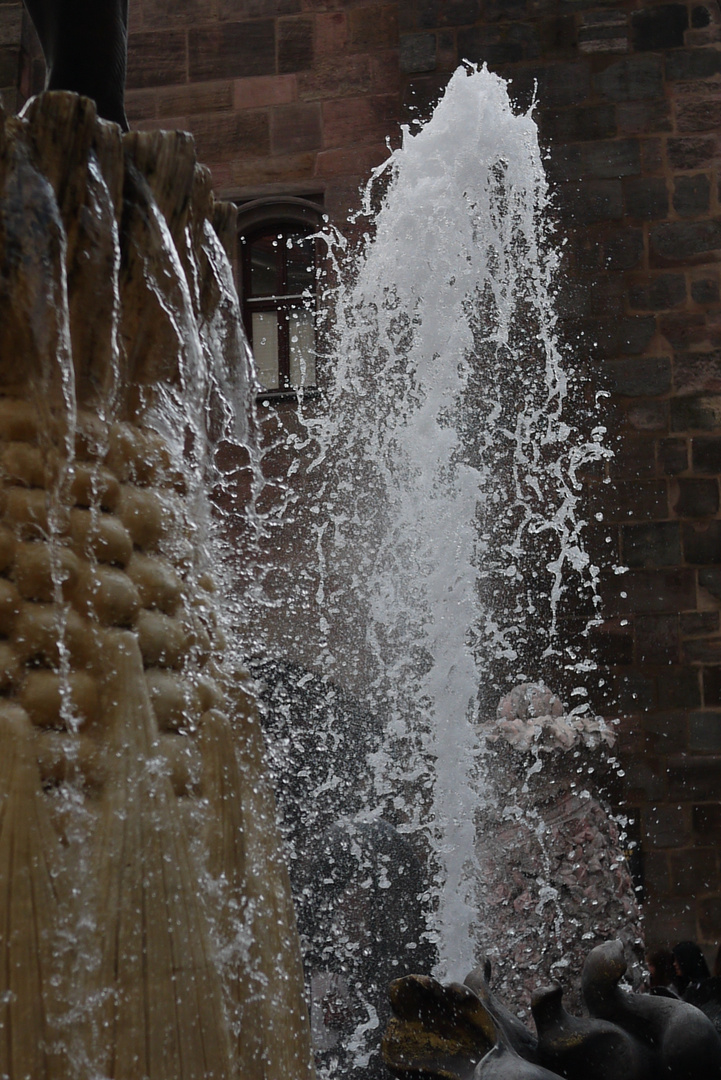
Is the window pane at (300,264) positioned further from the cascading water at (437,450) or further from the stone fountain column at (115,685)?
the stone fountain column at (115,685)

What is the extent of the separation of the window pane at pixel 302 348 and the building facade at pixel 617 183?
67 centimetres

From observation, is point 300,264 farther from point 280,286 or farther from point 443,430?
point 443,430

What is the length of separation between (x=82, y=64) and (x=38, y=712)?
1.95 ft

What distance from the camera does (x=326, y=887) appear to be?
16.4 ft

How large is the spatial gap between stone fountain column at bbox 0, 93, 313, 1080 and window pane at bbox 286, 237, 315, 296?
7.00 meters

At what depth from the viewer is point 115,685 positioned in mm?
716

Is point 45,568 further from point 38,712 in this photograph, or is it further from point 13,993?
point 13,993

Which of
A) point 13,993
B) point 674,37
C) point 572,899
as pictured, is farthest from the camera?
point 674,37

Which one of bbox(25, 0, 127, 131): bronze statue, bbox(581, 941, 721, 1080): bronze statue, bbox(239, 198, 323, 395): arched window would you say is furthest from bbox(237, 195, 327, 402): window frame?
bbox(581, 941, 721, 1080): bronze statue

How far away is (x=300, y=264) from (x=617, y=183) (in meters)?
2.08

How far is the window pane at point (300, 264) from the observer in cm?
775

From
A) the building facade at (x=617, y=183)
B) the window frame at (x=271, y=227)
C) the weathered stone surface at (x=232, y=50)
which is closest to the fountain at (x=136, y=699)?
the building facade at (x=617, y=183)

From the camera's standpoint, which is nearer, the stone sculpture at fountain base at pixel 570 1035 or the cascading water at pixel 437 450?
the stone sculpture at fountain base at pixel 570 1035

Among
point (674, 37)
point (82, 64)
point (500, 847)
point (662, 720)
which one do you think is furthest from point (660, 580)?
point (82, 64)
